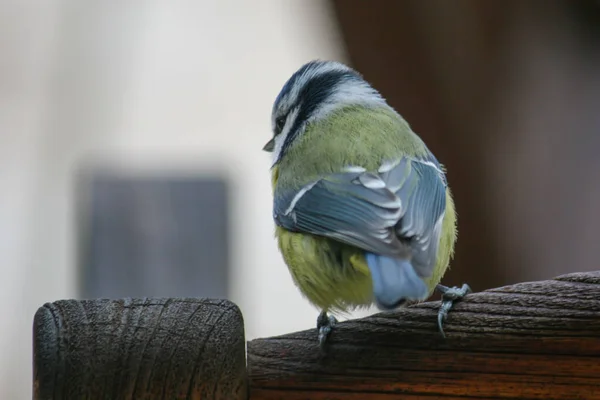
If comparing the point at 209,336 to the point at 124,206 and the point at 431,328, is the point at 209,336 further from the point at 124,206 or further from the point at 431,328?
the point at 124,206

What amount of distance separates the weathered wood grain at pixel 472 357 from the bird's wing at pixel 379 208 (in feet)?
0.65

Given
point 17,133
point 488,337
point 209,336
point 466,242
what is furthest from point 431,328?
point 17,133

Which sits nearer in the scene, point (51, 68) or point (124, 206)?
point (124, 206)

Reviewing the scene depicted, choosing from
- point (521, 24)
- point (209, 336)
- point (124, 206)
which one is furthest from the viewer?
point (124, 206)

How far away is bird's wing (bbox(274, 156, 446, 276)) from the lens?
1.20 metres

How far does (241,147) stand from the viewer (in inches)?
124

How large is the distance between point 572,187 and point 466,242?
26 cm

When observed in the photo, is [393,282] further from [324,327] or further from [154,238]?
[154,238]

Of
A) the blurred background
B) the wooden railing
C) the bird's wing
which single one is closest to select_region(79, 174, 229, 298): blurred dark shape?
the blurred background

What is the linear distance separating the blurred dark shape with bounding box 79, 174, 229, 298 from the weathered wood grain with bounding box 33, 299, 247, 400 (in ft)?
3.94

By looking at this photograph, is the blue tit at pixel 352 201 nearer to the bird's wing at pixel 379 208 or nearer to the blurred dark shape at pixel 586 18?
the bird's wing at pixel 379 208

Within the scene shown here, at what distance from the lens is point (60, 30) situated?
3.24m

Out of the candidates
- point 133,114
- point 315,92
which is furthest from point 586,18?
point 133,114

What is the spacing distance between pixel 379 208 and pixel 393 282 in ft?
0.66
